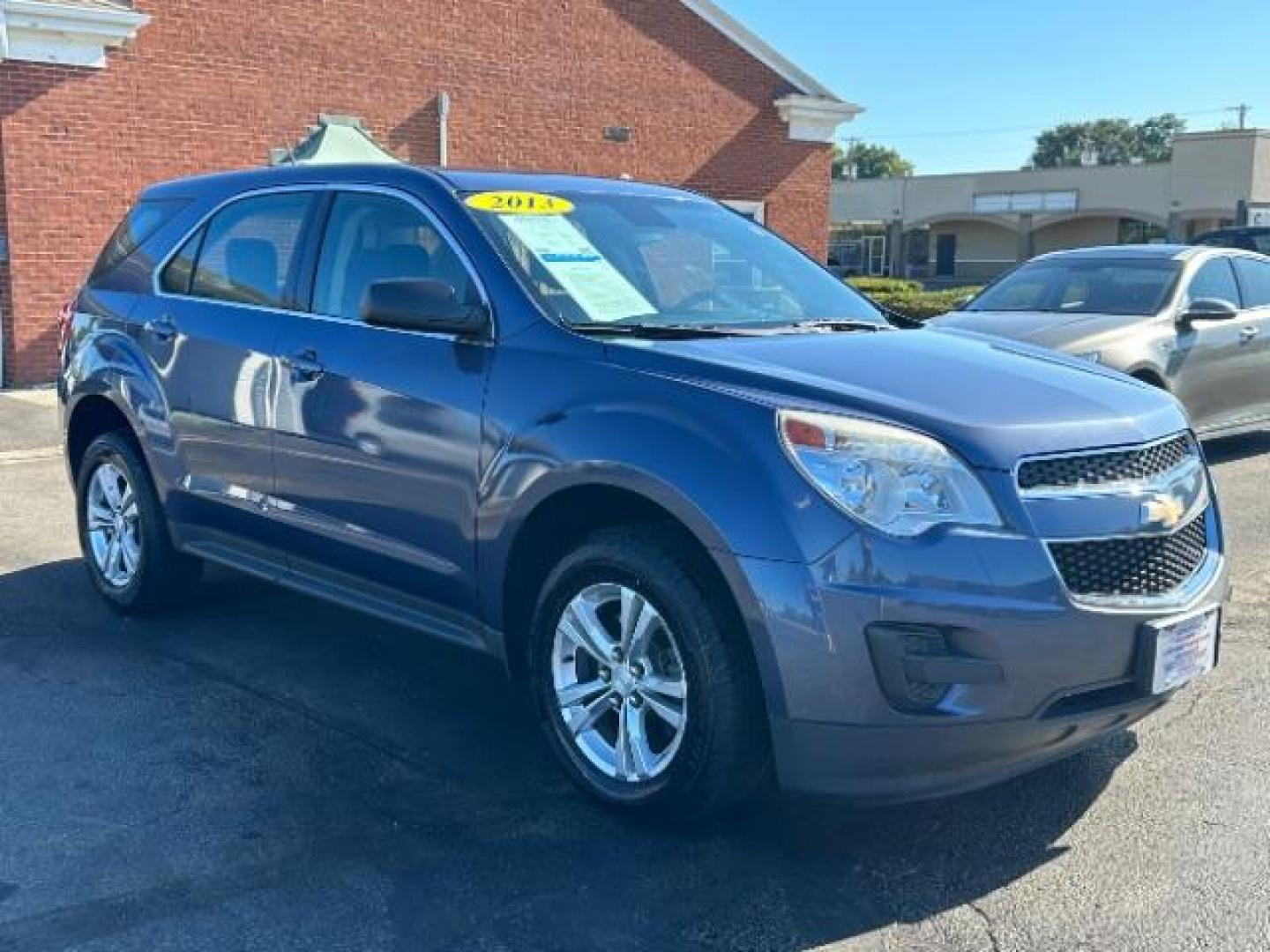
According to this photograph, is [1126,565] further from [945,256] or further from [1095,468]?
[945,256]

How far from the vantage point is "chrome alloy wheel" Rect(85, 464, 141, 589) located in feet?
19.4

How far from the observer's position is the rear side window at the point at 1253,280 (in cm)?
1004

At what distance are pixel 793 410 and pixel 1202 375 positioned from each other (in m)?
6.71

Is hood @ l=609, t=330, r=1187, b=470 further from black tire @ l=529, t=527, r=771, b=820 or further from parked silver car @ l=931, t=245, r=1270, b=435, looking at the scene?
parked silver car @ l=931, t=245, r=1270, b=435

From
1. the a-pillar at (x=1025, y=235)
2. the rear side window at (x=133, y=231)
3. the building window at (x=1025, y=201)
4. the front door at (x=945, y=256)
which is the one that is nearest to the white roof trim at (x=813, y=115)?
the rear side window at (x=133, y=231)

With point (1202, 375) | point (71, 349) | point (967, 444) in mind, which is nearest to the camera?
point (967, 444)

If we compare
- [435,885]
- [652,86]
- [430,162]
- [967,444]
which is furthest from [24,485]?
[652,86]

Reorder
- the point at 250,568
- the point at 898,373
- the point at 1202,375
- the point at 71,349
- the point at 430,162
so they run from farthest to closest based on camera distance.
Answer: the point at 430,162
the point at 1202,375
the point at 71,349
the point at 250,568
the point at 898,373

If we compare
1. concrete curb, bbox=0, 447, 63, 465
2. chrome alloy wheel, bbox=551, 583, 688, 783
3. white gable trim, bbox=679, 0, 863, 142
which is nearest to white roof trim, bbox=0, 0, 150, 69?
concrete curb, bbox=0, 447, 63, 465

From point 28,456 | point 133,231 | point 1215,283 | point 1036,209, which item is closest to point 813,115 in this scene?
point 1215,283

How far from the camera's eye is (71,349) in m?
6.23

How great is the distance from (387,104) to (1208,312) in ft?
35.7

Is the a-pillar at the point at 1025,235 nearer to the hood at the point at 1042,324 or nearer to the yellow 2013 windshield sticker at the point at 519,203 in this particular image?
the hood at the point at 1042,324

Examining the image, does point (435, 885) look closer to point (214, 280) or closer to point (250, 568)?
point (250, 568)
